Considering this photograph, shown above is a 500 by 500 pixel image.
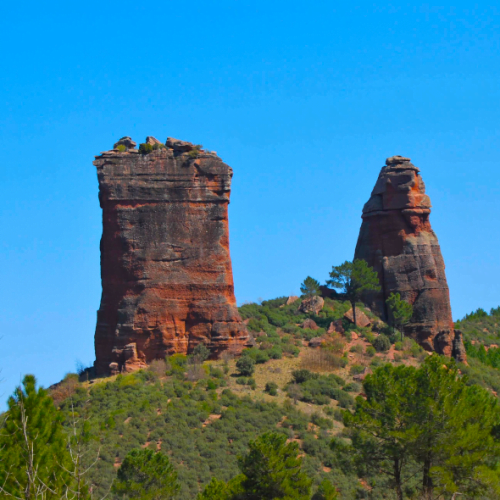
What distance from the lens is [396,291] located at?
181ft

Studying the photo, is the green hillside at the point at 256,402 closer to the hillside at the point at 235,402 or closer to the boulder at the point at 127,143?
the hillside at the point at 235,402

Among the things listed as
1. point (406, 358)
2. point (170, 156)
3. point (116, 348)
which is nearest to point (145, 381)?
point (116, 348)

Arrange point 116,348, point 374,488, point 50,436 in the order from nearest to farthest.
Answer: point 50,436
point 374,488
point 116,348

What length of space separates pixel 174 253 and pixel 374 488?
1772cm

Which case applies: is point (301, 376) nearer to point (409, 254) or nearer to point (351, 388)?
point (351, 388)

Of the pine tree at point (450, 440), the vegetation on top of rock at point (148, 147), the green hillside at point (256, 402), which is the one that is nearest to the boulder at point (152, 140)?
the vegetation on top of rock at point (148, 147)

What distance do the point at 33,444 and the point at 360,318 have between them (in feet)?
101

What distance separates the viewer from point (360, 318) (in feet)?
177

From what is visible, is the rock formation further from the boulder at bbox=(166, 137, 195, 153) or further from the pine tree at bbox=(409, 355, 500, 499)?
the pine tree at bbox=(409, 355, 500, 499)

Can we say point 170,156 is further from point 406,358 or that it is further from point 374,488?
point 374,488

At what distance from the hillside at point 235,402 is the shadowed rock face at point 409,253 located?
2.30 m

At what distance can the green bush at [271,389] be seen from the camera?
44.2 meters

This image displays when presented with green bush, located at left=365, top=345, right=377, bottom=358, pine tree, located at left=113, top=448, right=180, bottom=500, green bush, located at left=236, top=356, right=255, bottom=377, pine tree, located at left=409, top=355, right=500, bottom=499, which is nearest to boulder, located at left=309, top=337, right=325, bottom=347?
green bush, located at left=365, top=345, right=377, bottom=358

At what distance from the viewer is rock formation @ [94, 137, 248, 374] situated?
46375 mm
